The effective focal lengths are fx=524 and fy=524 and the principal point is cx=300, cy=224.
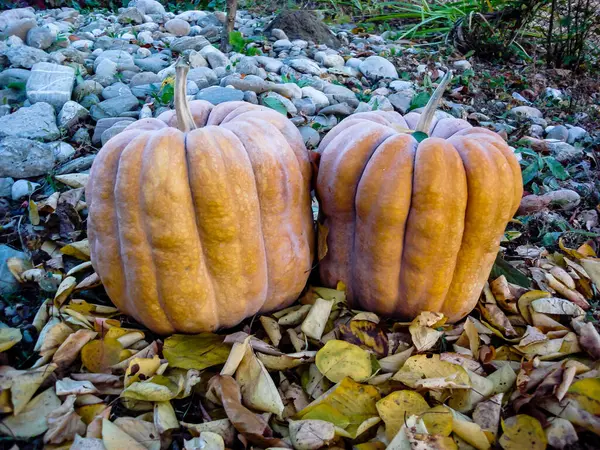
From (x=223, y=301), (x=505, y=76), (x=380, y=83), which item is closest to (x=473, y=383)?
(x=223, y=301)

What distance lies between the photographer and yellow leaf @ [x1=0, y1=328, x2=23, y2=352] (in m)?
1.68

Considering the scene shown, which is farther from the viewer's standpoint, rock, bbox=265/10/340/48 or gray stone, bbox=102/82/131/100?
rock, bbox=265/10/340/48

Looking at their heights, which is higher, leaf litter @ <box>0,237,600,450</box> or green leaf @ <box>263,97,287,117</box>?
green leaf @ <box>263,97,287,117</box>

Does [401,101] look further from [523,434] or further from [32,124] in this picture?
[523,434]

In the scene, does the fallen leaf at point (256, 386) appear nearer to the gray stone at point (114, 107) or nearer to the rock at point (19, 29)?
the gray stone at point (114, 107)

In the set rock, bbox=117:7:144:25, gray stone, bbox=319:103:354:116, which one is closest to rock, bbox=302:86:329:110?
gray stone, bbox=319:103:354:116

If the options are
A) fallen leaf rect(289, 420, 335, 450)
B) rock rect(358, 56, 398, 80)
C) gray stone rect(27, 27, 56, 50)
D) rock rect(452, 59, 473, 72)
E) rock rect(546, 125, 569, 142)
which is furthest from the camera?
rock rect(452, 59, 473, 72)

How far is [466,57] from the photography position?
16.5 feet

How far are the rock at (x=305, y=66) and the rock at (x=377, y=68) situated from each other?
400mm

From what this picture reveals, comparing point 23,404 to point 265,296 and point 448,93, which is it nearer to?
point 265,296

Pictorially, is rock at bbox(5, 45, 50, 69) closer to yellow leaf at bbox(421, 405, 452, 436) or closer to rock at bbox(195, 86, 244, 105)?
rock at bbox(195, 86, 244, 105)

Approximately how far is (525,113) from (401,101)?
988mm

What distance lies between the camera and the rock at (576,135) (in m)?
3.57

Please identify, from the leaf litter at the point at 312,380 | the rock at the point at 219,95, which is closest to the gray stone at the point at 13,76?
the rock at the point at 219,95
